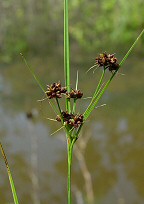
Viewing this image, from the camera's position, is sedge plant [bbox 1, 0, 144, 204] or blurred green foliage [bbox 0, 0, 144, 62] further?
blurred green foliage [bbox 0, 0, 144, 62]

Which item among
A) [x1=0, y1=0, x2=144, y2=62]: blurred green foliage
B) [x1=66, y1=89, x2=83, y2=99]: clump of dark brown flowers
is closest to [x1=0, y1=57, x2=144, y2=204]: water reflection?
[x1=0, y1=0, x2=144, y2=62]: blurred green foliage

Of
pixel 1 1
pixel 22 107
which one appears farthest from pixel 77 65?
pixel 1 1

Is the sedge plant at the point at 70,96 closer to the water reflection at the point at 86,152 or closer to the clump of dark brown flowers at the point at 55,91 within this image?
the clump of dark brown flowers at the point at 55,91

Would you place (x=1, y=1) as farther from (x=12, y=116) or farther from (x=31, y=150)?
(x=31, y=150)

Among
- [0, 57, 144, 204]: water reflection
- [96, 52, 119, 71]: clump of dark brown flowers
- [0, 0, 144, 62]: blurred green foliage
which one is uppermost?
[0, 0, 144, 62]: blurred green foliage

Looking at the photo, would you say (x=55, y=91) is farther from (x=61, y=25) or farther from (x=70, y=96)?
(x=61, y=25)

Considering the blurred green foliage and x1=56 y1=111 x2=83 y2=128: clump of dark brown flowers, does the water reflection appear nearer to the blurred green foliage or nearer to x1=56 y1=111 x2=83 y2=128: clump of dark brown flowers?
the blurred green foliage
